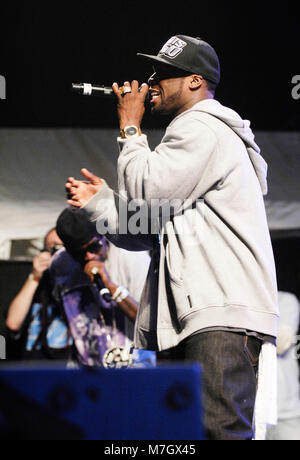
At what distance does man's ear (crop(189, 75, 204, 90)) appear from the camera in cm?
186

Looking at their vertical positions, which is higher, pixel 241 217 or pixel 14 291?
pixel 14 291

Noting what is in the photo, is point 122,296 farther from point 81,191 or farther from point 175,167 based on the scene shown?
point 175,167

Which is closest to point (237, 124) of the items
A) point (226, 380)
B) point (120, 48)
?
point (226, 380)

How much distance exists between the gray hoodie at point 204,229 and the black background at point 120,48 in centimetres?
137

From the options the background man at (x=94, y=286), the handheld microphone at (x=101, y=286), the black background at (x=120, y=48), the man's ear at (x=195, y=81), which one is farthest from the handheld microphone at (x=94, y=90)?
the handheld microphone at (x=101, y=286)

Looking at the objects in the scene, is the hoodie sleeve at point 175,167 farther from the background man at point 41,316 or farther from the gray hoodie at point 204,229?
the background man at point 41,316

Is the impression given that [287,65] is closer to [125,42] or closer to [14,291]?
[125,42]

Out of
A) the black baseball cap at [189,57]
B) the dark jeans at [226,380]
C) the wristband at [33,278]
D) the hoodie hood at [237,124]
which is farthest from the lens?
the wristband at [33,278]

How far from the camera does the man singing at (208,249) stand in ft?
4.81

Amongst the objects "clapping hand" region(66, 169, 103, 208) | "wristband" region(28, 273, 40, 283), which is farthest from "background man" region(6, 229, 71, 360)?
"clapping hand" region(66, 169, 103, 208)

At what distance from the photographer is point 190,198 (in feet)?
5.36
